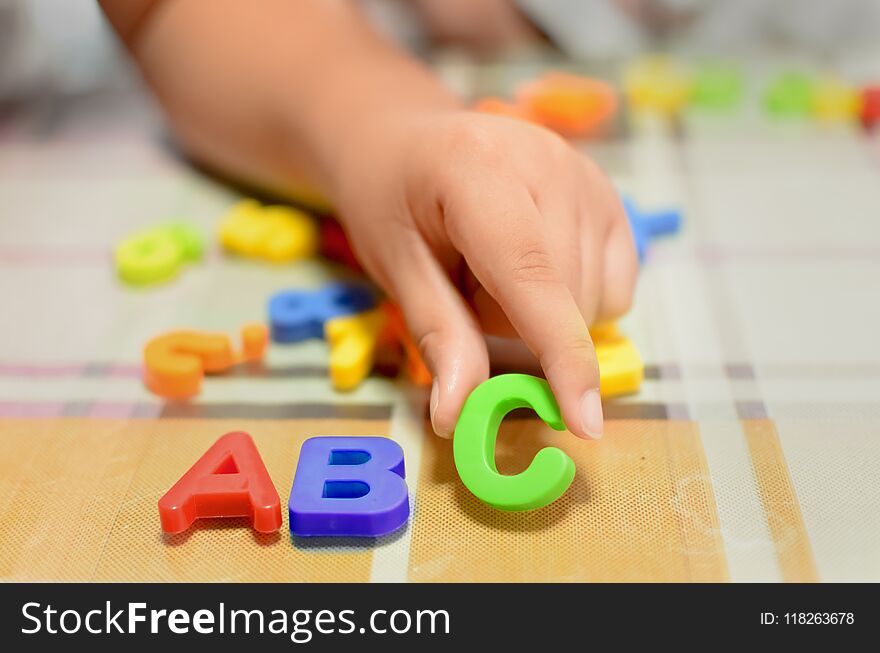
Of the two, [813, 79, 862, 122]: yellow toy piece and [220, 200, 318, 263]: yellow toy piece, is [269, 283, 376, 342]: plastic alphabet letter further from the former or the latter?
[813, 79, 862, 122]: yellow toy piece

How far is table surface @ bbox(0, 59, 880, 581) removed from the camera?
573mm

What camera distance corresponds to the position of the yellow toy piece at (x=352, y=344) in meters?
0.71

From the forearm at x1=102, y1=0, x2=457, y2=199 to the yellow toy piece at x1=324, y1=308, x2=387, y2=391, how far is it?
0.47 ft

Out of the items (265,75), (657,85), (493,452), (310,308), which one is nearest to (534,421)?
(493,452)

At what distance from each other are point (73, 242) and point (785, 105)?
0.76 m

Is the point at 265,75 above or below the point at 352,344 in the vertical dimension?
above

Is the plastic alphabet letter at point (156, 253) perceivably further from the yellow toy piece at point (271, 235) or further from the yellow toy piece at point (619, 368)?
the yellow toy piece at point (619, 368)

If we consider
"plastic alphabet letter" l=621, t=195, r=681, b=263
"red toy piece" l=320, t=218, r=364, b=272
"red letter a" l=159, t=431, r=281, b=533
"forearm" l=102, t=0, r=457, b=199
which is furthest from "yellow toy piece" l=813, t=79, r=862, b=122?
"red letter a" l=159, t=431, r=281, b=533

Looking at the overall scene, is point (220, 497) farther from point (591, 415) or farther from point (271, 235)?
point (271, 235)

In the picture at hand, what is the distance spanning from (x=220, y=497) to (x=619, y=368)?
28cm

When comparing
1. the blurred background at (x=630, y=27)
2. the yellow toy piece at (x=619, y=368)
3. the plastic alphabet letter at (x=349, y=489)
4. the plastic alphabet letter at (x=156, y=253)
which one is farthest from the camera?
the blurred background at (x=630, y=27)

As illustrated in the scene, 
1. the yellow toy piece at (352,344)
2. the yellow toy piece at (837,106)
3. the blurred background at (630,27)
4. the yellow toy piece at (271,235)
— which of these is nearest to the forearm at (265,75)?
the yellow toy piece at (271,235)

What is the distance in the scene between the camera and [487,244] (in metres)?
0.64

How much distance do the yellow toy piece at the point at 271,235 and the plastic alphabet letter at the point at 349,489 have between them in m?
0.29
